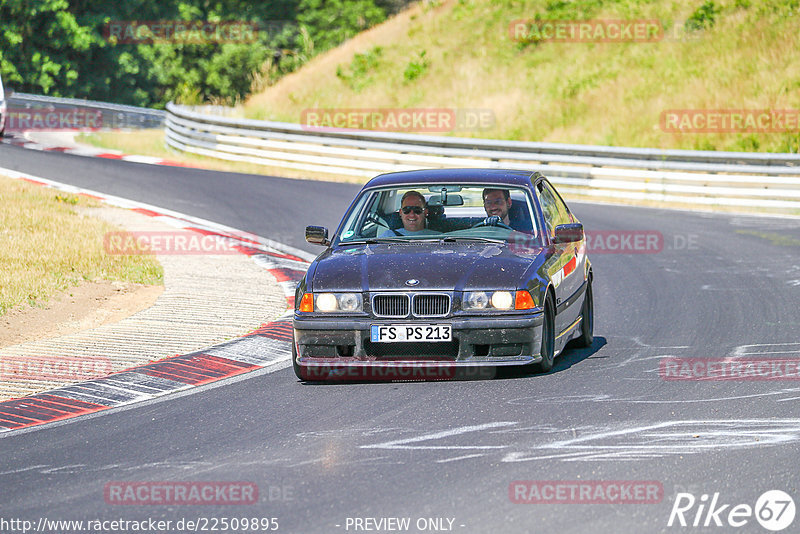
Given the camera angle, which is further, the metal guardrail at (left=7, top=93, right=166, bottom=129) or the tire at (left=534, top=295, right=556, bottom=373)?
the metal guardrail at (left=7, top=93, right=166, bottom=129)

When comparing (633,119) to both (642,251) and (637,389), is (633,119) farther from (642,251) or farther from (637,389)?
(637,389)

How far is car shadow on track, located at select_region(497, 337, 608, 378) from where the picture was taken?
916cm

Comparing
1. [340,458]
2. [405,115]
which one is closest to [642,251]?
[340,458]

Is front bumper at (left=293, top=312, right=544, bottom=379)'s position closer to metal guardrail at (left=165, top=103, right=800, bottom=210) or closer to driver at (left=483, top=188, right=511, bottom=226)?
driver at (left=483, top=188, right=511, bottom=226)

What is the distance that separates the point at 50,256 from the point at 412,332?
7433 millimetres

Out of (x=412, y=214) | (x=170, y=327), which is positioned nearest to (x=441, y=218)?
(x=412, y=214)

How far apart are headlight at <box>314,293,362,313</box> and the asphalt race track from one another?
1.91 ft

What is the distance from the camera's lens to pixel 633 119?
30.7 metres

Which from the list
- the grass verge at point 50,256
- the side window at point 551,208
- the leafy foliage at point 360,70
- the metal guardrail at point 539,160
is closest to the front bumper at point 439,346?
the side window at point 551,208

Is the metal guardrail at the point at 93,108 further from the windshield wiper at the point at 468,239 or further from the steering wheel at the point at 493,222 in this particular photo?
the windshield wiper at the point at 468,239

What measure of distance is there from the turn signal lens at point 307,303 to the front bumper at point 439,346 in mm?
111

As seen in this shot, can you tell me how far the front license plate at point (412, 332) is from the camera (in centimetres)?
855

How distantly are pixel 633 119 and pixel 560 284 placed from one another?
2193 cm

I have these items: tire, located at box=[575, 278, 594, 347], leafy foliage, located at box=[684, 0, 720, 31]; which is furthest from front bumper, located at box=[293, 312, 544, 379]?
leafy foliage, located at box=[684, 0, 720, 31]
